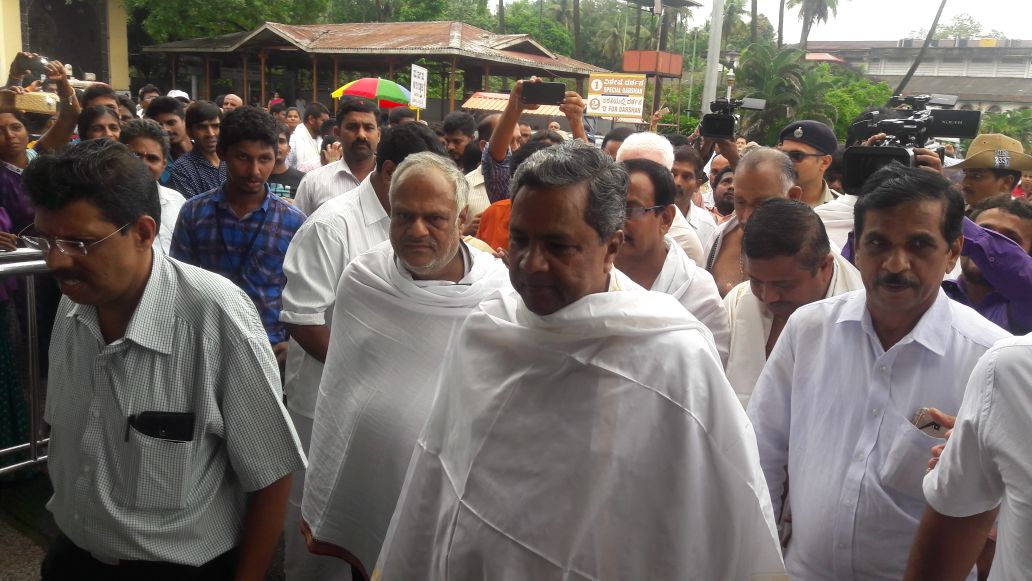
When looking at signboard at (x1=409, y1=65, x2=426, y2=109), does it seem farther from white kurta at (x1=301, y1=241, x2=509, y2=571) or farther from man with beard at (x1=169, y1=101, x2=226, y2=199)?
white kurta at (x1=301, y1=241, x2=509, y2=571)

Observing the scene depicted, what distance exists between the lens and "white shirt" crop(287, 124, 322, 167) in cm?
1016

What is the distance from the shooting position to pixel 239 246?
404 cm

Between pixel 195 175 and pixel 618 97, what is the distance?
8.08m

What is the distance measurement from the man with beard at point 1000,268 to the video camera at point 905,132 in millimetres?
425

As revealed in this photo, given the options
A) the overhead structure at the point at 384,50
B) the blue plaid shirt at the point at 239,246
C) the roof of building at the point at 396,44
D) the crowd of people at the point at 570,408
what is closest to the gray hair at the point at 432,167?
the crowd of people at the point at 570,408

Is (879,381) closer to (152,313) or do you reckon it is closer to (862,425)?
(862,425)

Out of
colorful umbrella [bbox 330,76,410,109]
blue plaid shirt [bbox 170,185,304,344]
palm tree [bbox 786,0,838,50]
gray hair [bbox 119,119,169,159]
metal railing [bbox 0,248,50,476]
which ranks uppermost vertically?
palm tree [bbox 786,0,838,50]

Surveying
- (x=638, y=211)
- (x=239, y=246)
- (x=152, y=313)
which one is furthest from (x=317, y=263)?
(x=152, y=313)

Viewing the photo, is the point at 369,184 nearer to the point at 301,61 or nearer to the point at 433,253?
the point at 433,253

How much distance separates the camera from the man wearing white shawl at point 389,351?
3053 mm

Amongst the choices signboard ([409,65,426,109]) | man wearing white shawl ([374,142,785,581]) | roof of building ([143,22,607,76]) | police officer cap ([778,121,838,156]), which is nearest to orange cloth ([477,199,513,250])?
police officer cap ([778,121,838,156])

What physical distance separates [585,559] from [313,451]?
5.21 ft

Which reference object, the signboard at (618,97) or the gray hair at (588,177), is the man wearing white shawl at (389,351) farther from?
the signboard at (618,97)

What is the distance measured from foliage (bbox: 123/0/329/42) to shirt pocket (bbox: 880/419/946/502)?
96.2 feet
